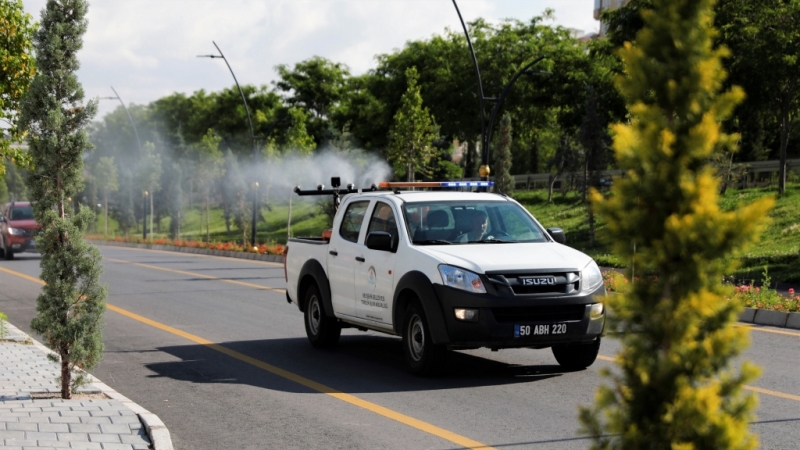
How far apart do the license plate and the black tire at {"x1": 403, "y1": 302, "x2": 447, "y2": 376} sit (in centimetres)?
78

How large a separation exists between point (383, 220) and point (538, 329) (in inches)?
101

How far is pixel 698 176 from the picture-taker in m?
3.22

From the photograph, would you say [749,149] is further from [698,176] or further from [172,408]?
[698,176]

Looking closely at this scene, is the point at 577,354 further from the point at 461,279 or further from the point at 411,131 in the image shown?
the point at 411,131

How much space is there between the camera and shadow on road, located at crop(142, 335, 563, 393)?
1007cm

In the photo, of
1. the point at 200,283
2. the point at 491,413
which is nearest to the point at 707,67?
the point at 491,413

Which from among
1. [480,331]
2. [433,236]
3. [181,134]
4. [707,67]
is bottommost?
[480,331]

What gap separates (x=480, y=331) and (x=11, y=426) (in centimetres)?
404

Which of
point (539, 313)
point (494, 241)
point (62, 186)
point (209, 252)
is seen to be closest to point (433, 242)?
point (494, 241)

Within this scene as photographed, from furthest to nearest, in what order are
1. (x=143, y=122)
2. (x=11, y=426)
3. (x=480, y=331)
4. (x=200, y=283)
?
(x=143, y=122), (x=200, y=283), (x=480, y=331), (x=11, y=426)

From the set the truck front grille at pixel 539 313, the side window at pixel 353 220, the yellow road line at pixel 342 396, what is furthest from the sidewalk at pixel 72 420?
the side window at pixel 353 220

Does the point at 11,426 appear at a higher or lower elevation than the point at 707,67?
lower

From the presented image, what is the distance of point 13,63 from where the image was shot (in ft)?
46.1

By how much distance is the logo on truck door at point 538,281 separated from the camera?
32.1 ft
